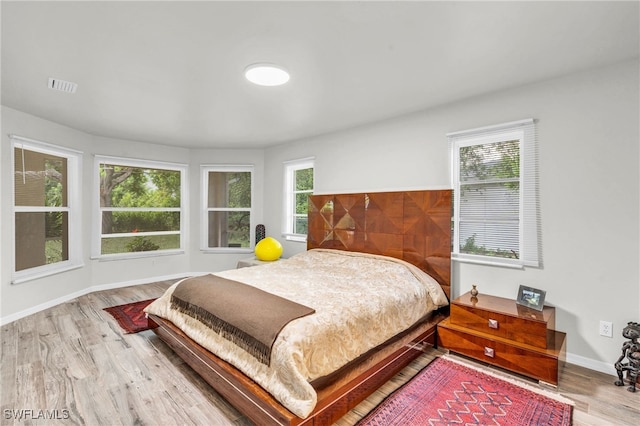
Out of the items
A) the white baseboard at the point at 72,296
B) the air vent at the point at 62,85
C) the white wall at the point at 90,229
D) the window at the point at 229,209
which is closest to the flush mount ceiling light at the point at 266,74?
the air vent at the point at 62,85

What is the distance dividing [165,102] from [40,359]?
258 cm

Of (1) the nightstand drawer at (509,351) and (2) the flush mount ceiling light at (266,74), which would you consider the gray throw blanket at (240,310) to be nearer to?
(1) the nightstand drawer at (509,351)

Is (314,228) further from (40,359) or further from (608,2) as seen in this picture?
(608,2)

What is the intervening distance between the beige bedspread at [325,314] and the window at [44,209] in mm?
2173

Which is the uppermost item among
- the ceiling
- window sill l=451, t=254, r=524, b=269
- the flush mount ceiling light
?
the ceiling

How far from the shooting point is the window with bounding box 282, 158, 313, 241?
492 centimetres

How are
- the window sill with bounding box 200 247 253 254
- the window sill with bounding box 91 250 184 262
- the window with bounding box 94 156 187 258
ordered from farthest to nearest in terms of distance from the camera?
the window sill with bounding box 200 247 253 254 < the window with bounding box 94 156 187 258 < the window sill with bounding box 91 250 184 262

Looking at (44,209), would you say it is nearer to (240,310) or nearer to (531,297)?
(240,310)

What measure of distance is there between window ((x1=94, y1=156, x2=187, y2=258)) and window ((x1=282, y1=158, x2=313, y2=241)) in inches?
76.9

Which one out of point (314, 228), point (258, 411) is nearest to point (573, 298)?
point (258, 411)

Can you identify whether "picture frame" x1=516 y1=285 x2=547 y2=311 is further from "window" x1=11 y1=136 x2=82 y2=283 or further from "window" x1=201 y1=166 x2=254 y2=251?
"window" x1=11 y1=136 x2=82 y2=283

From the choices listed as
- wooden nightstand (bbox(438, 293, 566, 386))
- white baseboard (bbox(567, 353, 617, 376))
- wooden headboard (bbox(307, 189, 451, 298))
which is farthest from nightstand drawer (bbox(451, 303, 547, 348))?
white baseboard (bbox(567, 353, 617, 376))

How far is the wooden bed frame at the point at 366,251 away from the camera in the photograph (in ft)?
5.77

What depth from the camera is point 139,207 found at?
16.8ft
